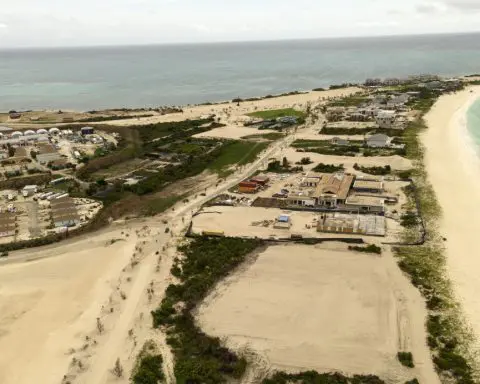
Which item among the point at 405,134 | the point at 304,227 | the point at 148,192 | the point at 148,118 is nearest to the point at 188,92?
the point at 148,118

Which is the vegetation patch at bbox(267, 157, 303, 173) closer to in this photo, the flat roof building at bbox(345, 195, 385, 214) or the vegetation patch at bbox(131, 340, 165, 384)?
the flat roof building at bbox(345, 195, 385, 214)

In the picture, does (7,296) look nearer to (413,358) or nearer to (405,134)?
(413,358)

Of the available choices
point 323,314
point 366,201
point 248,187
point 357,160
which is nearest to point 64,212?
point 248,187

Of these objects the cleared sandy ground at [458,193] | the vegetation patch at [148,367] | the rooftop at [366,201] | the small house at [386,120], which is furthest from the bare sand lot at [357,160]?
the vegetation patch at [148,367]

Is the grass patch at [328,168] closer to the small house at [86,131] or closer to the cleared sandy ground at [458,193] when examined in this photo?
the cleared sandy ground at [458,193]

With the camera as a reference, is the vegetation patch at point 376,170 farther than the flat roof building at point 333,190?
Yes
